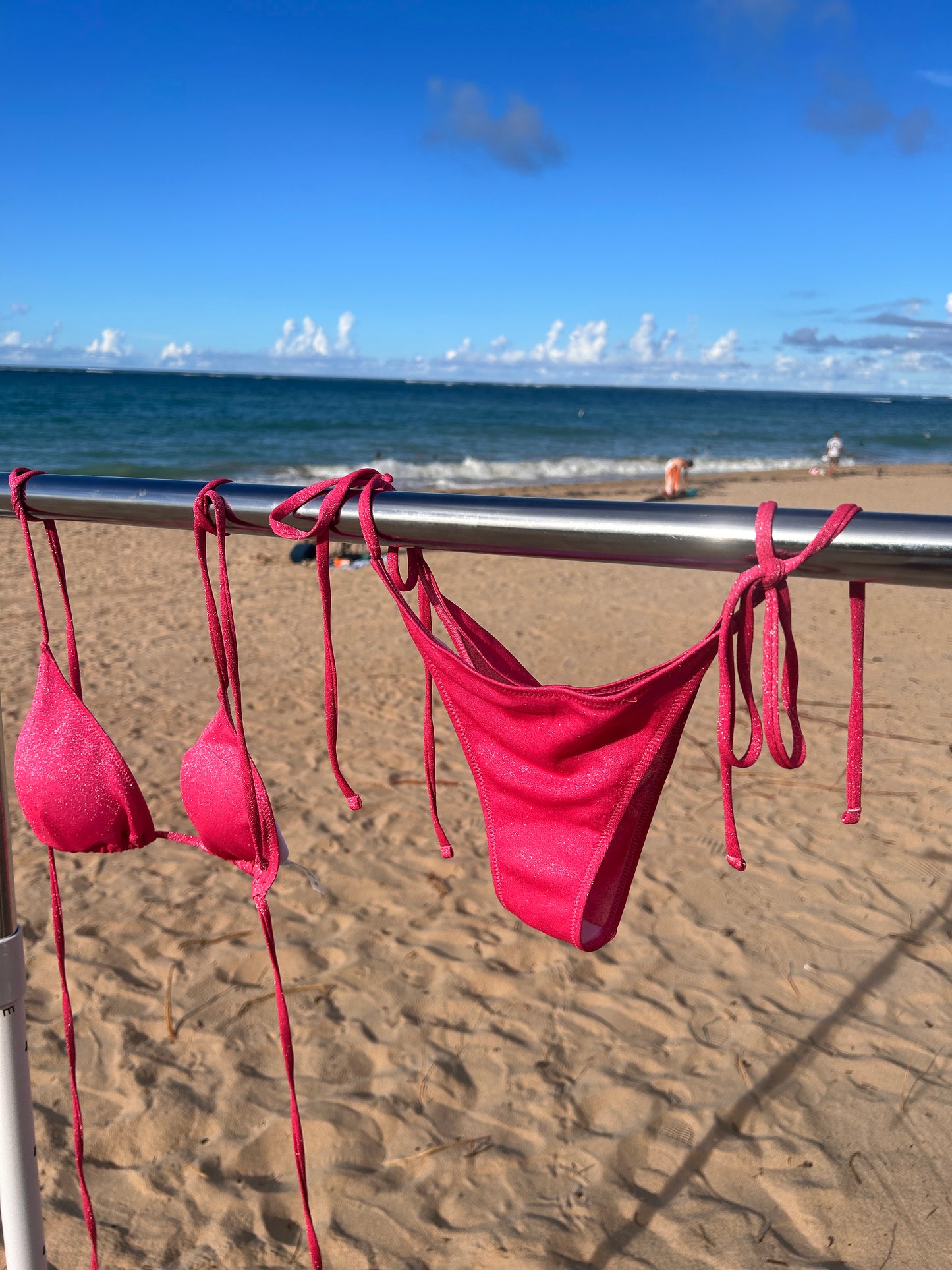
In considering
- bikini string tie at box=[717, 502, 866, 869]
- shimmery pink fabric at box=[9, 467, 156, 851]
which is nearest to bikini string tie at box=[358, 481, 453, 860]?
bikini string tie at box=[717, 502, 866, 869]

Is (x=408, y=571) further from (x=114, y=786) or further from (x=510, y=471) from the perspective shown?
(x=510, y=471)

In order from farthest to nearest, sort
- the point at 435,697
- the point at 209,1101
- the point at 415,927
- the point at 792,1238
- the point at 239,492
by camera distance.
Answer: the point at 435,697 → the point at 415,927 → the point at 209,1101 → the point at 792,1238 → the point at 239,492

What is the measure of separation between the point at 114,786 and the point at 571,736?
2.28 ft

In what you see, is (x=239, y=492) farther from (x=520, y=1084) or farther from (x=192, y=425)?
(x=192, y=425)

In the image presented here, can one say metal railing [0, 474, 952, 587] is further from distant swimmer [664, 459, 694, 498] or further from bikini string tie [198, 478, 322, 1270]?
distant swimmer [664, 459, 694, 498]

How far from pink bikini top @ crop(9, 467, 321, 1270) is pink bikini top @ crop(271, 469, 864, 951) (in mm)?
158

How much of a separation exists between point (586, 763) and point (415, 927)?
2558 mm

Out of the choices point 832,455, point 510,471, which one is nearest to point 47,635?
point 510,471

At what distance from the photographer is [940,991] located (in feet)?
9.89

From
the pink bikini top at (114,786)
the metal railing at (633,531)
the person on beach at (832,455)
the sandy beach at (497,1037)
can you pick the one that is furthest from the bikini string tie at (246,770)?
the person on beach at (832,455)

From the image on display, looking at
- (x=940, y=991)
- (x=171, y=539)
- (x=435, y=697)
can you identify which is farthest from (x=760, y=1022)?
(x=171, y=539)

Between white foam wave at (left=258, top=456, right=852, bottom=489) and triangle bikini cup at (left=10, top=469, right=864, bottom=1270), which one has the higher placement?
white foam wave at (left=258, top=456, right=852, bottom=489)

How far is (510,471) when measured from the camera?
24125 millimetres

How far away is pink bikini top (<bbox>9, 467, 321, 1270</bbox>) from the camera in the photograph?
1.13m
